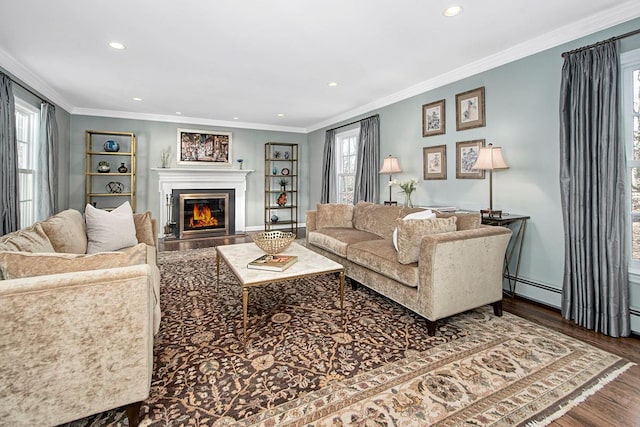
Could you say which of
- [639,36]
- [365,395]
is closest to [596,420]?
[365,395]

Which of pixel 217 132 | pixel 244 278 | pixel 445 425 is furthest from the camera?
pixel 217 132

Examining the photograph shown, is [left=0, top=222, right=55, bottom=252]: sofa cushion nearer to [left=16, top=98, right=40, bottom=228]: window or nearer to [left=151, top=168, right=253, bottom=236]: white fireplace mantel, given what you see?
[left=16, top=98, right=40, bottom=228]: window

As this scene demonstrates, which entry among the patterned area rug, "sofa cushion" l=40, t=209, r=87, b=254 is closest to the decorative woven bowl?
the patterned area rug

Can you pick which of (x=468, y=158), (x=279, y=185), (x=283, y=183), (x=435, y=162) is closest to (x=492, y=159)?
(x=468, y=158)

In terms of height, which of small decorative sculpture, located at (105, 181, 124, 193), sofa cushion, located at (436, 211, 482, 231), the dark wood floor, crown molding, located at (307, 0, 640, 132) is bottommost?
the dark wood floor

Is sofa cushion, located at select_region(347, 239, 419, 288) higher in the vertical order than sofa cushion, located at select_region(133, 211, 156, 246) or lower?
lower

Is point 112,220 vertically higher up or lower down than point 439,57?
lower down

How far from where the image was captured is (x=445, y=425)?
147cm

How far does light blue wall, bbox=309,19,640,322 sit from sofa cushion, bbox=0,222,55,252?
13.0 feet

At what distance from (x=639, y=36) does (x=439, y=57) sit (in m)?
1.58

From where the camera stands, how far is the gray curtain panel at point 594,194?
95.4 inches

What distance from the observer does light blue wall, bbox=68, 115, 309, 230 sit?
19.2ft

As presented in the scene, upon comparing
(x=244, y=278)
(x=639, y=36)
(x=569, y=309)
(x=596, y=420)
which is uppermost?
(x=639, y=36)

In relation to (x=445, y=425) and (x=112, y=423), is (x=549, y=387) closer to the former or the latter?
(x=445, y=425)
